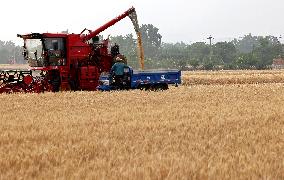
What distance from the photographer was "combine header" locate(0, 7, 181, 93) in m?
20.5

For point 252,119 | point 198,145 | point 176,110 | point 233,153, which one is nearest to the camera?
point 233,153

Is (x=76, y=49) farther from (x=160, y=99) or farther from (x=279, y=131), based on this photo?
(x=279, y=131)

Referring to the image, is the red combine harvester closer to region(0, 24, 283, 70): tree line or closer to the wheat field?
the wheat field

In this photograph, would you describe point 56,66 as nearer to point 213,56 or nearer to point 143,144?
point 143,144

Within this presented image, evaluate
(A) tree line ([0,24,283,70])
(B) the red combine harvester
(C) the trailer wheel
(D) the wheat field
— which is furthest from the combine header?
(A) tree line ([0,24,283,70])

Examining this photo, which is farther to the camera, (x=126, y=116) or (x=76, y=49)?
(x=76, y=49)

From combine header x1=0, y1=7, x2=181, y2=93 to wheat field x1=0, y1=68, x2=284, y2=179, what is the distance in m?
8.23

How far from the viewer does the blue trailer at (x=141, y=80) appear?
20.5 metres

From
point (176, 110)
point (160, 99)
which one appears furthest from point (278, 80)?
point (176, 110)

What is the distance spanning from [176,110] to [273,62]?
114 meters

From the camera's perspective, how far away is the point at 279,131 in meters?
8.30

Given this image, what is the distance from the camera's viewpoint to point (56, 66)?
20953 millimetres

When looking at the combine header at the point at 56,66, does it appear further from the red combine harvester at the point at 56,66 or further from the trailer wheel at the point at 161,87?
the trailer wheel at the point at 161,87

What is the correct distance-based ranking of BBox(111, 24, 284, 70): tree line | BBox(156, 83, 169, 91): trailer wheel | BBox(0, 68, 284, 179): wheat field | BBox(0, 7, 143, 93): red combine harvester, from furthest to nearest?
BBox(111, 24, 284, 70): tree line < BBox(156, 83, 169, 91): trailer wheel < BBox(0, 7, 143, 93): red combine harvester < BBox(0, 68, 284, 179): wheat field
